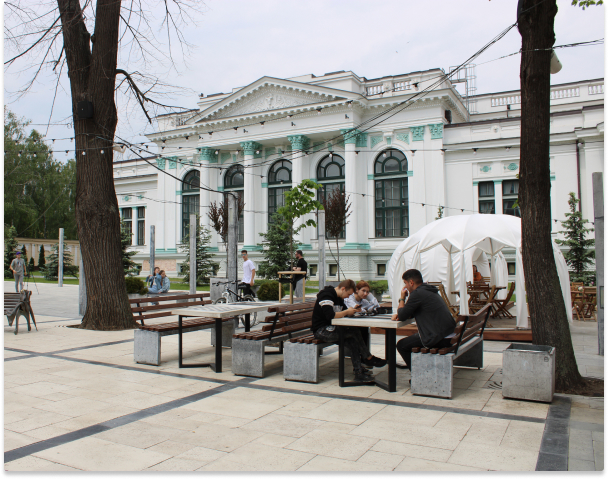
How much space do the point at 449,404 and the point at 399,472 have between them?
6.97ft

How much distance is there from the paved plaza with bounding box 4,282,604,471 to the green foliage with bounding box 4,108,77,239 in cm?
4091

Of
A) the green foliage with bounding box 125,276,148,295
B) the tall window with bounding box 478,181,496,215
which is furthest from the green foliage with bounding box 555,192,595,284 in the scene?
the green foliage with bounding box 125,276,148,295

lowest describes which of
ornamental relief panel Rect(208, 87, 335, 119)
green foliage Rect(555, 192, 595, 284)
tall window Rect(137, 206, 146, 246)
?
green foliage Rect(555, 192, 595, 284)

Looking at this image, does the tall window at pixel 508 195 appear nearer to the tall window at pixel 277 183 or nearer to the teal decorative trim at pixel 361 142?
the teal decorative trim at pixel 361 142

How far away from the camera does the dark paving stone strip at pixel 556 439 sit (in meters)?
3.95

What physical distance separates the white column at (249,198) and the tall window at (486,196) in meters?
15.3

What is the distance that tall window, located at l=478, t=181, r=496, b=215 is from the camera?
30.4 meters

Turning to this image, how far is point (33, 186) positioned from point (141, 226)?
42.5 ft

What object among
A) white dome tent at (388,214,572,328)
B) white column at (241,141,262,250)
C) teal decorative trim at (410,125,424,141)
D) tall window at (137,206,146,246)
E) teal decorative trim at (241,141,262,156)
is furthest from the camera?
tall window at (137,206,146,246)

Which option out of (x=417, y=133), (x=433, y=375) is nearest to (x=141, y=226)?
(x=417, y=133)

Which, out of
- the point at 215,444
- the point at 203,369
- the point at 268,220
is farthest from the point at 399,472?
the point at 268,220

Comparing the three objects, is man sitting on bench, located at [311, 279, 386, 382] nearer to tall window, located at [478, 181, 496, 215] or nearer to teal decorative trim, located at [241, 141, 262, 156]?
tall window, located at [478, 181, 496, 215]

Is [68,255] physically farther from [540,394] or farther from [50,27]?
[540,394]

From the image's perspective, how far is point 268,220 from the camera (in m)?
37.0
